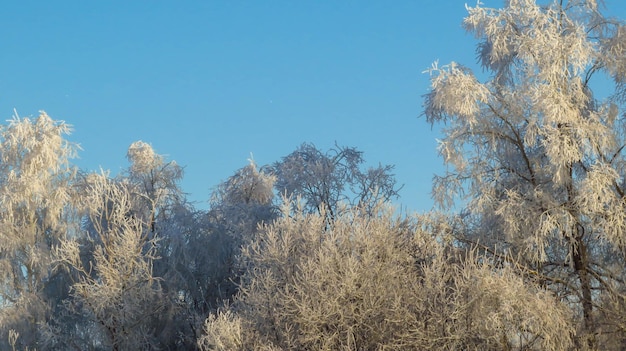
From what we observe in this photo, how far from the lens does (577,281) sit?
16.3 meters

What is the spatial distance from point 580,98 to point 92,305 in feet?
36.6

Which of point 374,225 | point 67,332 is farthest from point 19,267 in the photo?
point 374,225

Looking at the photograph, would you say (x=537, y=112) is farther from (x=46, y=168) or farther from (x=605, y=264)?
(x=46, y=168)

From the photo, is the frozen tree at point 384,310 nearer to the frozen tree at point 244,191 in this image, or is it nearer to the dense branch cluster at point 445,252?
the dense branch cluster at point 445,252

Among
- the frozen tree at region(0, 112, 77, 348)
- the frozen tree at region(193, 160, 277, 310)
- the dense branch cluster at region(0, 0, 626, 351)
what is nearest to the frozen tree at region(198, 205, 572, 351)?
the dense branch cluster at region(0, 0, 626, 351)

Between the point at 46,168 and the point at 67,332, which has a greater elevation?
the point at 46,168

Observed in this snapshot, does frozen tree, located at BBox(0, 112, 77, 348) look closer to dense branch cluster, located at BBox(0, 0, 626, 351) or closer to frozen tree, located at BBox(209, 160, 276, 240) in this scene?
dense branch cluster, located at BBox(0, 0, 626, 351)

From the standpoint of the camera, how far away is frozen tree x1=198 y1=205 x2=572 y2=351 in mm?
12797

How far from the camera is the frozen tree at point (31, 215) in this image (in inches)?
866

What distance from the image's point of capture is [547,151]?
15.2 meters

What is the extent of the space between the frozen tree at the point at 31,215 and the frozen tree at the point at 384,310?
32.5 ft

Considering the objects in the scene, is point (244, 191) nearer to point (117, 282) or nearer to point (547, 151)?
point (117, 282)

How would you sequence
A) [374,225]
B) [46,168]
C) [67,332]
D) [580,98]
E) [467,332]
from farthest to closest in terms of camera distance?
[46,168] → [67,332] → [580,98] → [374,225] → [467,332]

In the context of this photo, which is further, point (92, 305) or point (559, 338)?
point (92, 305)
